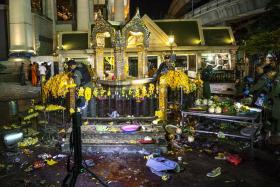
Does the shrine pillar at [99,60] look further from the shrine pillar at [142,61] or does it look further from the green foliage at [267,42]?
the green foliage at [267,42]

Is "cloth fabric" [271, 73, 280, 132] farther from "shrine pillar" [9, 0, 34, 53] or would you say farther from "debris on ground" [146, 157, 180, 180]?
→ "shrine pillar" [9, 0, 34, 53]

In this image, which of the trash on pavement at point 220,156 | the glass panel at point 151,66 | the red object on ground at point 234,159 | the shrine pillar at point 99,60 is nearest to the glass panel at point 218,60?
the glass panel at point 151,66

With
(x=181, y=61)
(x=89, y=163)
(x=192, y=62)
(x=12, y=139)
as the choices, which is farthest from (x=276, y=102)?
(x=181, y=61)

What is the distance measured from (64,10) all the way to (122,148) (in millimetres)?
30181

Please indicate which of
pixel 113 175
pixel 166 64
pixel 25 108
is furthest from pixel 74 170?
pixel 25 108

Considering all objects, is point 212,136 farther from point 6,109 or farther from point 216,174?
point 6,109

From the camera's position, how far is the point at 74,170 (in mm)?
5719

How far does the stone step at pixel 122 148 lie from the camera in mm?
8859

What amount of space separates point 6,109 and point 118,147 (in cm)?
966

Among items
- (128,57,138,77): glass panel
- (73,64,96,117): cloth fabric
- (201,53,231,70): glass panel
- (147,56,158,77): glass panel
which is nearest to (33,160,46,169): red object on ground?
(73,64,96,117): cloth fabric

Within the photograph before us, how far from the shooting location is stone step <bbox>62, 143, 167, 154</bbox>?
886cm

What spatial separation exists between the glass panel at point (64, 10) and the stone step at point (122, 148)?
2898cm

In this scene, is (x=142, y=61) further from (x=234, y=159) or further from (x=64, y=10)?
(x=64, y=10)

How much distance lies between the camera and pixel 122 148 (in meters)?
8.96
